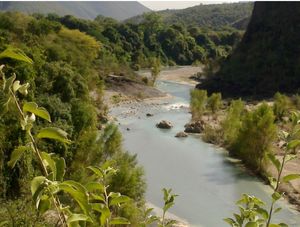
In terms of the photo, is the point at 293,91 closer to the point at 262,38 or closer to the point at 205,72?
the point at 262,38

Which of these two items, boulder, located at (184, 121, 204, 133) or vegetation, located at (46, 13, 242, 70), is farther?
vegetation, located at (46, 13, 242, 70)

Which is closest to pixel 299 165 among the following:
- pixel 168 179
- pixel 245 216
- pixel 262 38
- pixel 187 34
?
pixel 168 179

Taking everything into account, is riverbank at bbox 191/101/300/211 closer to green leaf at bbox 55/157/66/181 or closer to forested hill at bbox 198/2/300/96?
green leaf at bbox 55/157/66/181

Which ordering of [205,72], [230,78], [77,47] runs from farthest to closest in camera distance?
[205,72] → [230,78] → [77,47]

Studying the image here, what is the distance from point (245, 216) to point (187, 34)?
113987 millimetres

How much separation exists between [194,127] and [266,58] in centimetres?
3758

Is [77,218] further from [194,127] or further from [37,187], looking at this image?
[194,127]

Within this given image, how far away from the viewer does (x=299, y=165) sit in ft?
99.0

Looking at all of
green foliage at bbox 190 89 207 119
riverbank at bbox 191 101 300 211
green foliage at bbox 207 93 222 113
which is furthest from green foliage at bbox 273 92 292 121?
green foliage at bbox 190 89 207 119

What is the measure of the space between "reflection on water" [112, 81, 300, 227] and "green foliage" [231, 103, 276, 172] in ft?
3.79

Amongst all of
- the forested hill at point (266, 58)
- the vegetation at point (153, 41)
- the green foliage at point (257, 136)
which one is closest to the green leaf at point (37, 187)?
the green foliage at point (257, 136)

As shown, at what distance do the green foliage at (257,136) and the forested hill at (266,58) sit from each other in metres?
38.5

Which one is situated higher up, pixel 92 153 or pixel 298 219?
pixel 92 153

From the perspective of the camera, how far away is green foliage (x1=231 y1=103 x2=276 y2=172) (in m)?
28.5
